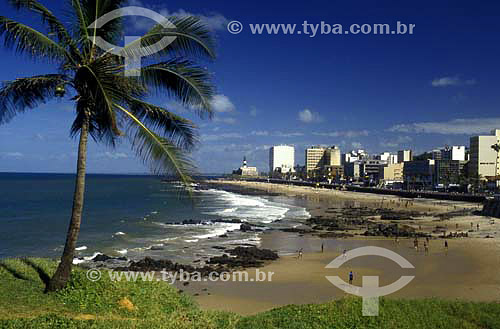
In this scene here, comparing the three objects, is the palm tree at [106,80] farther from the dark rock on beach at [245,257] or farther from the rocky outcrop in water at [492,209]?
the rocky outcrop in water at [492,209]

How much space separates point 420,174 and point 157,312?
140600 mm

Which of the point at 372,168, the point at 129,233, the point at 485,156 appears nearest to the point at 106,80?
the point at 129,233

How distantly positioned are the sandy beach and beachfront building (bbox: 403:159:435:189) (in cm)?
9109

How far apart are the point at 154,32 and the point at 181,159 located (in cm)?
263

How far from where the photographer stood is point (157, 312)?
8188mm

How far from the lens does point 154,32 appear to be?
7.90 meters

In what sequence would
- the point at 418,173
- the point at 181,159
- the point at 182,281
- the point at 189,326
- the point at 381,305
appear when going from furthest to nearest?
the point at 418,173
the point at 182,281
the point at 381,305
the point at 181,159
the point at 189,326

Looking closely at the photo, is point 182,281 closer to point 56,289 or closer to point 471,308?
point 56,289

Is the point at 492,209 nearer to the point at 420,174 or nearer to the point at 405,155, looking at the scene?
the point at 420,174

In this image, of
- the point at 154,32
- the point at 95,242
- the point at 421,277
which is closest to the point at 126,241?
the point at 95,242

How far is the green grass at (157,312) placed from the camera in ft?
22.2

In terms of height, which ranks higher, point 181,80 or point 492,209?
point 181,80

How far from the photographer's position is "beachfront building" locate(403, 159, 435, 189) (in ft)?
407
